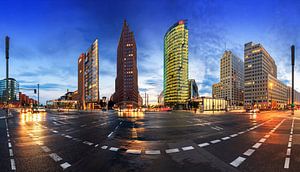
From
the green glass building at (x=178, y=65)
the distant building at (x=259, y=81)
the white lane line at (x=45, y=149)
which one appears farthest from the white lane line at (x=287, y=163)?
the green glass building at (x=178, y=65)

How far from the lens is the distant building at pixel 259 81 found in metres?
153

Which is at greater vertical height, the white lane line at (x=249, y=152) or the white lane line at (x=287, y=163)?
the white lane line at (x=287, y=163)

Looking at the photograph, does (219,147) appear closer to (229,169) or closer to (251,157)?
(251,157)

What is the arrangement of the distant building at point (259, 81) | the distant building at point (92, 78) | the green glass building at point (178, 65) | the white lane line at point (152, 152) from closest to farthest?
the white lane line at point (152, 152) → the distant building at point (92, 78) → the distant building at point (259, 81) → the green glass building at point (178, 65)

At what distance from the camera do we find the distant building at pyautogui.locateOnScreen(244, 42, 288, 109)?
153375mm

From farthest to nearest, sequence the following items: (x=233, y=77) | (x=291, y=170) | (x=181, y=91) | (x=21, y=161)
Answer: (x=233, y=77) → (x=181, y=91) → (x=21, y=161) → (x=291, y=170)

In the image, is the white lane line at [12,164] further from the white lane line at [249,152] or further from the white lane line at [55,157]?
the white lane line at [249,152]

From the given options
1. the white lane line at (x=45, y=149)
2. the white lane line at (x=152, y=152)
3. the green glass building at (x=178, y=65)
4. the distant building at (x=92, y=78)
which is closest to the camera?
the white lane line at (x=152, y=152)

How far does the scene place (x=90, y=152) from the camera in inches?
286

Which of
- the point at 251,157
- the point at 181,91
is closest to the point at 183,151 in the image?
the point at 251,157

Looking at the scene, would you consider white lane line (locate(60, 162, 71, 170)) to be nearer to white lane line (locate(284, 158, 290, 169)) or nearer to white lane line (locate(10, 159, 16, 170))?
white lane line (locate(10, 159, 16, 170))

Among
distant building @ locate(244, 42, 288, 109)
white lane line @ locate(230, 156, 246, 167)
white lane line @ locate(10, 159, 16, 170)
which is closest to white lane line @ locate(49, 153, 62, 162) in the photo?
white lane line @ locate(10, 159, 16, 170)

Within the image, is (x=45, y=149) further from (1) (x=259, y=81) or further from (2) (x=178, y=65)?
(1) (x=259, y=81)

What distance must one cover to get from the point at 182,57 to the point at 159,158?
17494 cm
